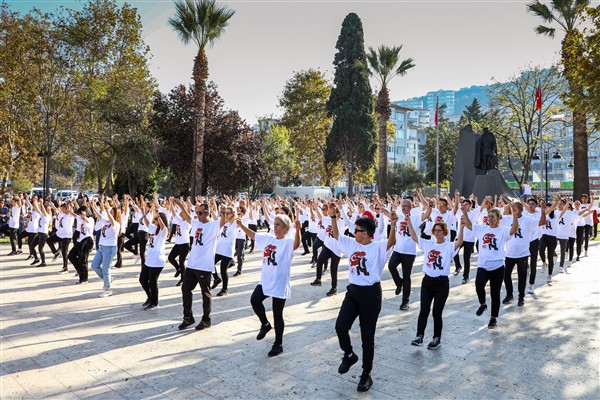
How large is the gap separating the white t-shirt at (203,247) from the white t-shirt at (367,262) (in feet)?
8.75

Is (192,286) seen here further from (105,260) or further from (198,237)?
(105,260)

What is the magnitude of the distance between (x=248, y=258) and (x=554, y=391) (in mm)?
10936

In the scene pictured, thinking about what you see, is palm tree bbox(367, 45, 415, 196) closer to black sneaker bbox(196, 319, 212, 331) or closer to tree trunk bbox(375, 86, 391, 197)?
tree trunk bbox(375, 86, 391, 197)

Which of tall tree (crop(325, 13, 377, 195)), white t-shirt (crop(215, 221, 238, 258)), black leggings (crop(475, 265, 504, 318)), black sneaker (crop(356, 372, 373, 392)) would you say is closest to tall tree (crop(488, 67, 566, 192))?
tall tree (crop(325, 13, 377, 195))

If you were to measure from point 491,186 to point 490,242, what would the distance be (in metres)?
12.0

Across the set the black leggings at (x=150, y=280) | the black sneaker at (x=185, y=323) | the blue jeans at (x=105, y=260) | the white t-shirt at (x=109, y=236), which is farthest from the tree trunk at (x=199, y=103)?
the black sneaker at (x=185, y=323)

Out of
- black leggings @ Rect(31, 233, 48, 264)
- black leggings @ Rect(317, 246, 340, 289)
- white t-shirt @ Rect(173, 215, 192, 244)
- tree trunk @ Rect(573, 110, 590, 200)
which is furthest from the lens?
tree trunk @ Rect(573, 110, 590, 200)

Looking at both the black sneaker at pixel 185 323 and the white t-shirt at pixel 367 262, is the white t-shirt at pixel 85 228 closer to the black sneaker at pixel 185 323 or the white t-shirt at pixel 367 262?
the black sneaker at pixel 185 323

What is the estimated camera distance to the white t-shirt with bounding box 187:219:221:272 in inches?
269

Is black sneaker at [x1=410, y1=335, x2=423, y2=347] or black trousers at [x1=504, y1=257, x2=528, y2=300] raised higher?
black trousers at [x1=504, y1=257, x2=528, y2=300]

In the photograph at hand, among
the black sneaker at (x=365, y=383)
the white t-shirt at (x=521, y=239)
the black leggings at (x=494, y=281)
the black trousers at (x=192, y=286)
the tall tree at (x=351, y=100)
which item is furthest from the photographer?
the tall tree at (x=351, y=100)

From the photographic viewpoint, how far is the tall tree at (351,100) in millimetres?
38406

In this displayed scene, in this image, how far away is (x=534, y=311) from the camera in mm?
8180

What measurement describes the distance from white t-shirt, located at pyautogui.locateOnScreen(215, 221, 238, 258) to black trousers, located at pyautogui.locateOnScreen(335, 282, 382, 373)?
178 inches
